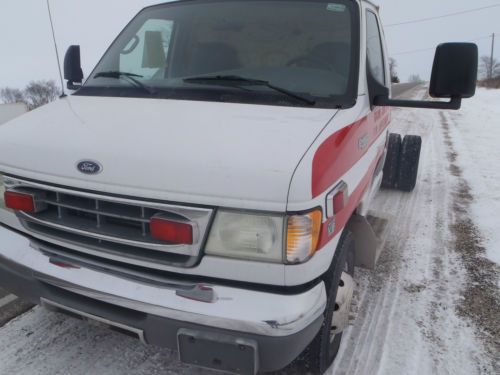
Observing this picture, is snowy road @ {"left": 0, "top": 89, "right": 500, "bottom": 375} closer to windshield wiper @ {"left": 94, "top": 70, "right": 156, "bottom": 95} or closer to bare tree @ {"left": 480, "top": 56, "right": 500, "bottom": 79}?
windshield wiper @ {"left": 94, "top": 70, "right": 156, "bottom": 95}

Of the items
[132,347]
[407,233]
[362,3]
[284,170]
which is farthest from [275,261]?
[407,233]

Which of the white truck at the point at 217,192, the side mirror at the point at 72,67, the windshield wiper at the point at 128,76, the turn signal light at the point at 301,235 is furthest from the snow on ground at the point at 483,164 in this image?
the side mirror at the point at 72,67

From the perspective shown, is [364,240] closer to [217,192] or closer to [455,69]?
[455,69]

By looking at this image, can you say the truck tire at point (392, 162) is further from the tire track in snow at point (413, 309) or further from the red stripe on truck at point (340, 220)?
the red stripe on truck at point (340, 220)

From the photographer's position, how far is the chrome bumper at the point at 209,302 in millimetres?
1801

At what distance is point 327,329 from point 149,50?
2.35 metres

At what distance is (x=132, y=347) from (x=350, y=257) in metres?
1.47

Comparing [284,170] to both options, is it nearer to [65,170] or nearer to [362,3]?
[65,170]

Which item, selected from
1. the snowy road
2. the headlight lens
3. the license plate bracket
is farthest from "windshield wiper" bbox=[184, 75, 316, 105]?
the snowy road

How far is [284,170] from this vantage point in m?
1.81

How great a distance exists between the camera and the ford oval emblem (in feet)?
6.59

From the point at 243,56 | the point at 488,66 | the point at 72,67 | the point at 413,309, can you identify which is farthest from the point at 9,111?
the point at 488,66

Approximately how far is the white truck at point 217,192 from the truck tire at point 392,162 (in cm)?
321

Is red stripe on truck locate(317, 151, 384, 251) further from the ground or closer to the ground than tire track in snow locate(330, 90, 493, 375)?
further from the ground
